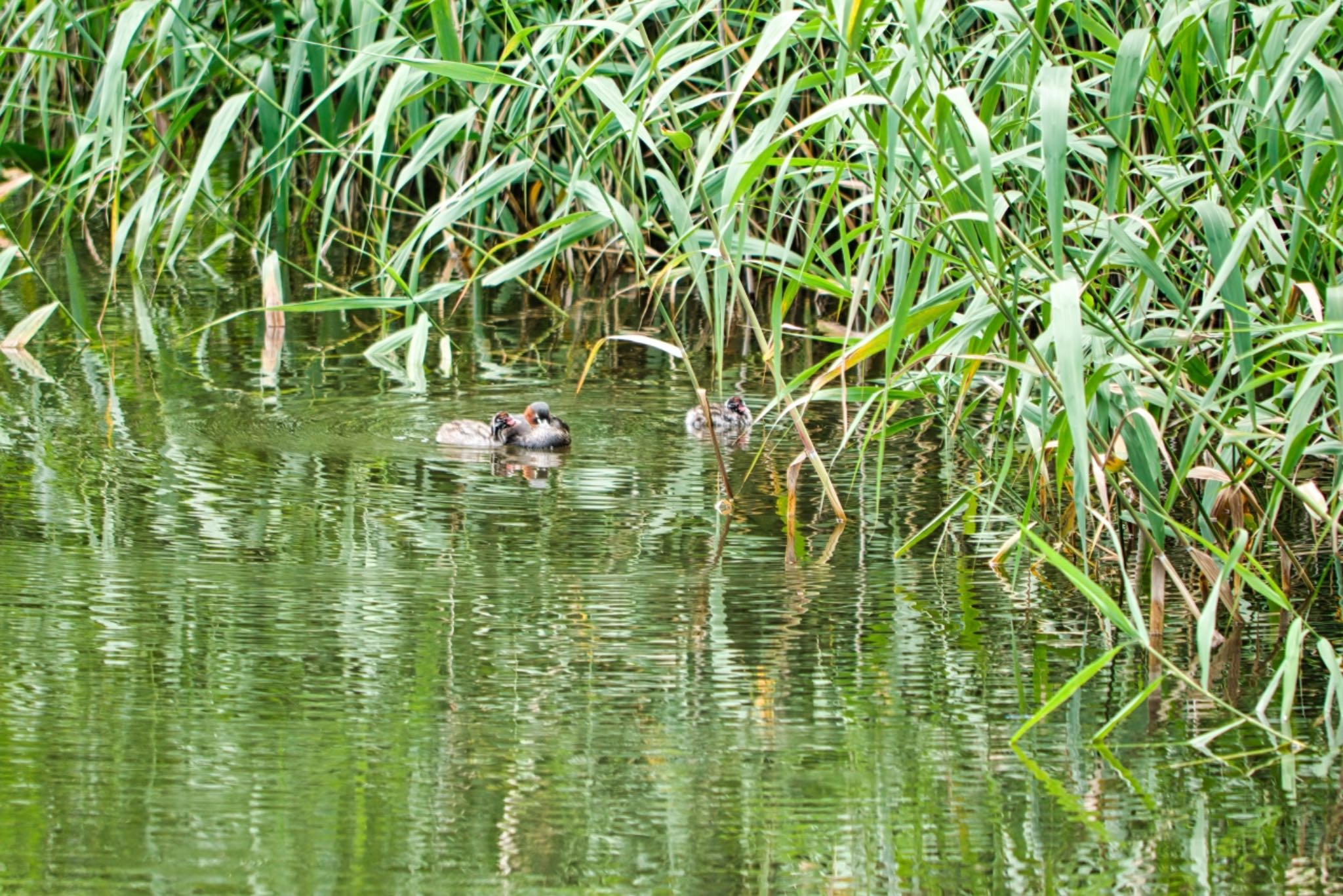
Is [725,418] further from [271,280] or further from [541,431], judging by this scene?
[271,280]

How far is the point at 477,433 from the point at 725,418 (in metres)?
0.78

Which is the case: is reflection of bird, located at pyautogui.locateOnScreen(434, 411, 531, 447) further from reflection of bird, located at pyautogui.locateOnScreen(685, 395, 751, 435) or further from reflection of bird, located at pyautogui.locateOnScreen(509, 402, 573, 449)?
reflection of bird, located at pyautogui.locateOnScreen(685, 395, 751, 435)

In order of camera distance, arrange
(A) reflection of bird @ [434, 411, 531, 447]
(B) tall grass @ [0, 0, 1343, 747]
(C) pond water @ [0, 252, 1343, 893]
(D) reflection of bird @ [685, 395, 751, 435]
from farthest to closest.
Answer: (D) reflection of bird @ [685, 395, 751, 435] < (A) reflection of bird @ [434, 411, 531, 447] < (B) tall grass @ [0, 0, 1343, 747] < (C) pond water @ [0, 252, 1343, 893]

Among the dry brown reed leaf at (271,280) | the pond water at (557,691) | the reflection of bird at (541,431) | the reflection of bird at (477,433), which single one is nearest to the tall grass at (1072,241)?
the pond water at (557,691)

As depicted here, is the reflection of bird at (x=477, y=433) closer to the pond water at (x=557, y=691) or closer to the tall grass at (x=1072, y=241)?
the pond water at (x=557, y=691)

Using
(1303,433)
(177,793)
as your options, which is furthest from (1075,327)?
(177,793)

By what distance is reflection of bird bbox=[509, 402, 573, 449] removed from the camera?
6066 mm

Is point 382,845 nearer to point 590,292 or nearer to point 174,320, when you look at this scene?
point 174,320

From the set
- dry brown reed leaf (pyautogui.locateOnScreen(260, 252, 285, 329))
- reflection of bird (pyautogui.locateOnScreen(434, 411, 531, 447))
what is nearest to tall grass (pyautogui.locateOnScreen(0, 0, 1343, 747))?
dry brown reed leaf (pyautogui.locateOnScreen(260, 252, 285, 329))

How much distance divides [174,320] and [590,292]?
1.87 meters

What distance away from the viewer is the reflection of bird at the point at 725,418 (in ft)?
20.5

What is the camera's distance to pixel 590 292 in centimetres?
897

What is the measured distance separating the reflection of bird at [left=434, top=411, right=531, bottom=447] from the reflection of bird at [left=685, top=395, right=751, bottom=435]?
53 centimetres

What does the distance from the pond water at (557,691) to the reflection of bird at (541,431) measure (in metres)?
0.11
